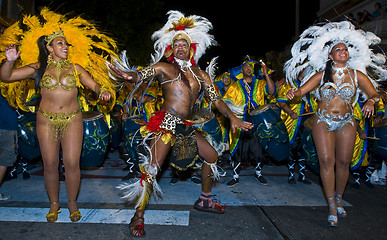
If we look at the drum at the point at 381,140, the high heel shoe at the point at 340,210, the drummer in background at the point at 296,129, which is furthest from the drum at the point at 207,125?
the drum at the point at 381,140

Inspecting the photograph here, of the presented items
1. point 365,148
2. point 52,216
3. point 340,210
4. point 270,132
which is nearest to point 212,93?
point 270,132

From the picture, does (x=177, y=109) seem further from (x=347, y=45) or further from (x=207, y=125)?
(x=347, y=45)

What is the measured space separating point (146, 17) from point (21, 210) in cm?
1318

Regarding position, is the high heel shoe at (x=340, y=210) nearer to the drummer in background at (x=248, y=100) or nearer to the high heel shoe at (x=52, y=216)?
the drummer in background at (x=248, y=100)

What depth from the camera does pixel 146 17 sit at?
15.3 metres

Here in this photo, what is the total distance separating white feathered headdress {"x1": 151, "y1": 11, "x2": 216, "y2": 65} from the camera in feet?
11.9

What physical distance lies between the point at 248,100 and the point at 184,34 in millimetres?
2229

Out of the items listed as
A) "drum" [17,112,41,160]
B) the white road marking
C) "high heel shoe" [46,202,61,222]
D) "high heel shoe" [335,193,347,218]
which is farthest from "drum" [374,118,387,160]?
"drum" [17,112,41,160]

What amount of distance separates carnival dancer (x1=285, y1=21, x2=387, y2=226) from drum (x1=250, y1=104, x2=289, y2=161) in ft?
3.65

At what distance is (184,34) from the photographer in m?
3.55

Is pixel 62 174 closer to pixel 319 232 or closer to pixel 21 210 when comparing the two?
pixel 21 210

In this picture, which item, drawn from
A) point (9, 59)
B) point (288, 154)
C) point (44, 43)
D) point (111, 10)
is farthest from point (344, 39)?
point (111, 10)

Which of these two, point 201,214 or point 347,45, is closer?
point 201,214

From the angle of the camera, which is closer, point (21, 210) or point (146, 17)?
point (21, 210)
